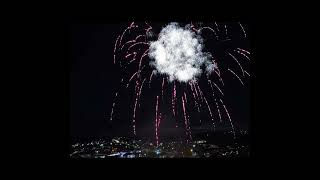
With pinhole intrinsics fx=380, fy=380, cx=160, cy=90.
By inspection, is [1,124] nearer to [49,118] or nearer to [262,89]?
[49,118]

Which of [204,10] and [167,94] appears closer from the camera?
[204,10]

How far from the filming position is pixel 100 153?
3.46 m

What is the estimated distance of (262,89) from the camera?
3410mm

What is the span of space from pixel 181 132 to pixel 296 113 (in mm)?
1049

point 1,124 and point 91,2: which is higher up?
point 91,2

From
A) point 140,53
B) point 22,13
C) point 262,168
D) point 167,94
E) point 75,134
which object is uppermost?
point 22,13

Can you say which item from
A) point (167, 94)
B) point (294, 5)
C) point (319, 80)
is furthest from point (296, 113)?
point (167, 94)

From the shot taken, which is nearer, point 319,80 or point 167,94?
point 319,80

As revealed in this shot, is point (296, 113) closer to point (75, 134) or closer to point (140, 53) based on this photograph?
point (140, 53)

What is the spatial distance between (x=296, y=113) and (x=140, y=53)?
1.54 metres

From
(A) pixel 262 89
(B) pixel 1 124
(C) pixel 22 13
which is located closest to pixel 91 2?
(C) pixel 22 13

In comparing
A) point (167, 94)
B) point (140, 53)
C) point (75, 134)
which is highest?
point (140, 53)

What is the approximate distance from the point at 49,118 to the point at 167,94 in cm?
111

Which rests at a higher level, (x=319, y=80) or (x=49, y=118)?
(x=319, y=80)
